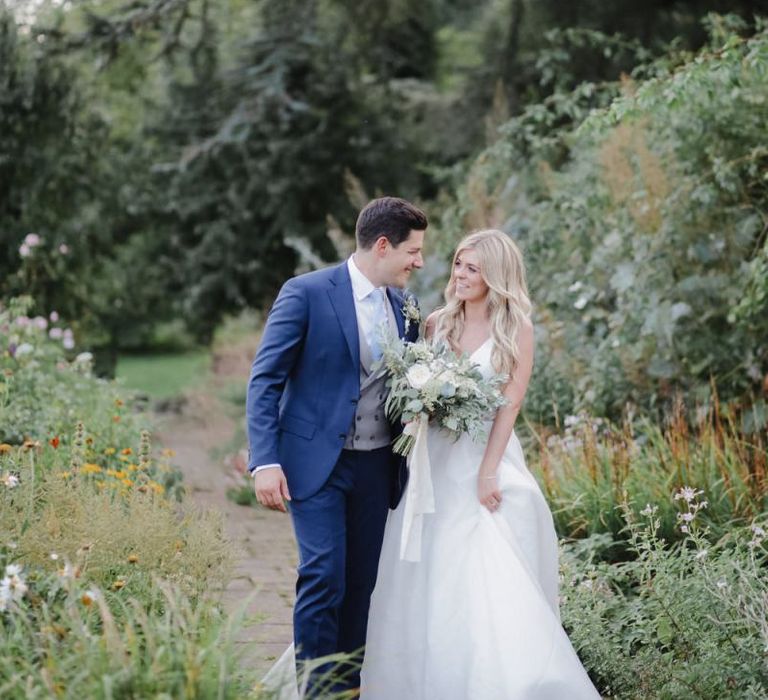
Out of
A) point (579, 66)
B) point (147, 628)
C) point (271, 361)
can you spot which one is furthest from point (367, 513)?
point (579, 66)

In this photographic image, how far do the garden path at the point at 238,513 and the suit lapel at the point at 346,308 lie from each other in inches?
36.2

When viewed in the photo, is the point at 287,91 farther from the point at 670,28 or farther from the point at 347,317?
the point at 347,317

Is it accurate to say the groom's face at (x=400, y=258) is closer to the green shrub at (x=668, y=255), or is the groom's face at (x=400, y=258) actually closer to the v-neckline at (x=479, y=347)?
the v-neckline at (x=479, y=347)

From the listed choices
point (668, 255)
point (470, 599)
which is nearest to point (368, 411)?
point (470, 599)

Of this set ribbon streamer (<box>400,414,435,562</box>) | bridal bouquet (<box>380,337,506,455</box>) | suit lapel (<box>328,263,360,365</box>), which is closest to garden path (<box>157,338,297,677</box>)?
ribbon streamer (<box>400,414,435,562</box>)

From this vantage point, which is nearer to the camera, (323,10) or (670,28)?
(670,28)

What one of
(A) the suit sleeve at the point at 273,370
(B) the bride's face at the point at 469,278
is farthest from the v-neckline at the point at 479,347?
(A) the suit sleeve at the point at 273,370

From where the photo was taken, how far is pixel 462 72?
45.9ft

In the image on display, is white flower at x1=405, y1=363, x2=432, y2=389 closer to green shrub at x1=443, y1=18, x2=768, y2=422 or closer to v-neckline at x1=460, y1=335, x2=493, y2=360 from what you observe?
v-neckline at x1=460, y1=335, x2=493, y2=360

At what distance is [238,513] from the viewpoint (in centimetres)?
817

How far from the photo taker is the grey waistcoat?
3.96 meters

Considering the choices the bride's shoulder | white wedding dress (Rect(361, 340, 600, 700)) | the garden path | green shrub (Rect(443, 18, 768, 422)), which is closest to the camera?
white wedding dress (Rect(361, 340, 600, 700))

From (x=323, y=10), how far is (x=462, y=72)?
6.06 feet

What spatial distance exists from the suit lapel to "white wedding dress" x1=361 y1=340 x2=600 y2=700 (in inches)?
20.0
